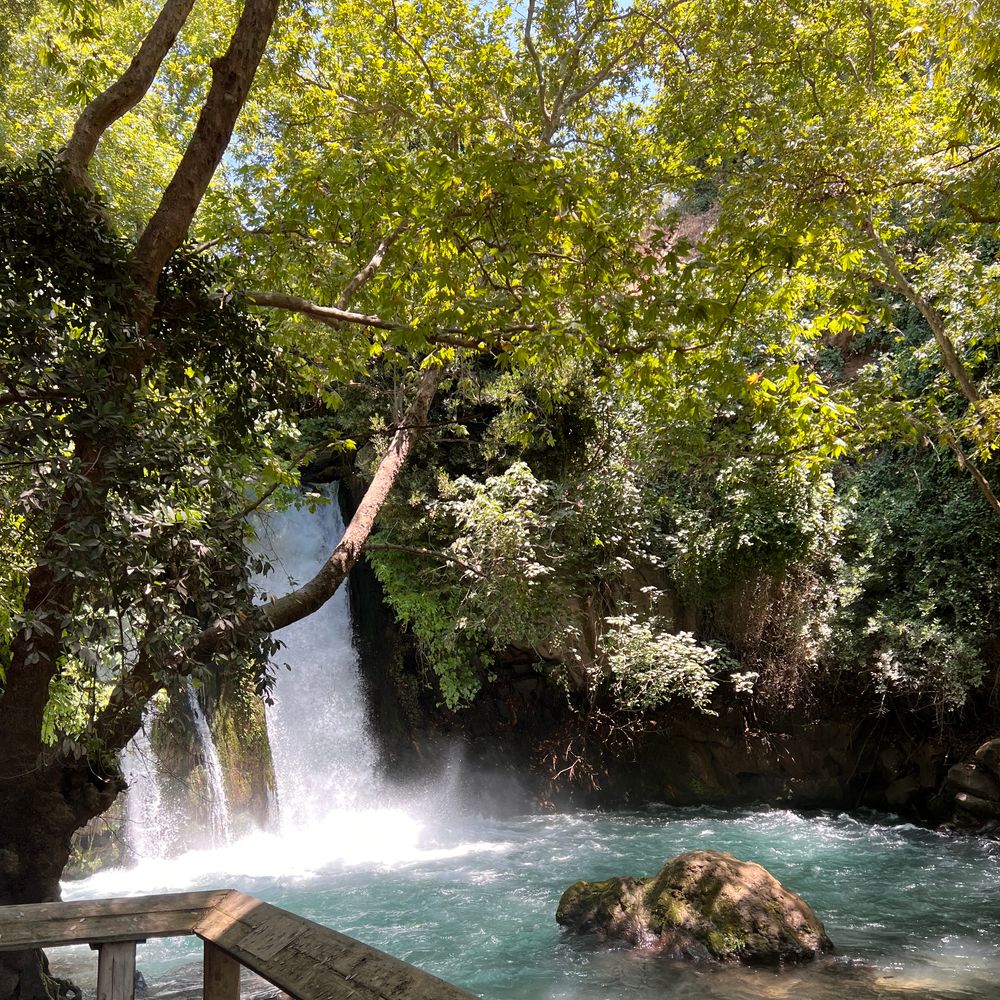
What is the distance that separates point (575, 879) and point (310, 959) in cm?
759

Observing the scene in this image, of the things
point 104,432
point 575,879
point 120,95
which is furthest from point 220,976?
point 575,879

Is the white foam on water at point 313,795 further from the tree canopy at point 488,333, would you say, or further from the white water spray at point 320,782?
the tree canopy at point 488,333

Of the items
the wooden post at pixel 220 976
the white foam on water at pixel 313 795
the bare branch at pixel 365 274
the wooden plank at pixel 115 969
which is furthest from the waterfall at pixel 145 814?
the wooden post at pixel 220 976

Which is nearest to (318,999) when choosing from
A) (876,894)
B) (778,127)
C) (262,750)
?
(876,894)

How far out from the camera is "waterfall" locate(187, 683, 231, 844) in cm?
1107

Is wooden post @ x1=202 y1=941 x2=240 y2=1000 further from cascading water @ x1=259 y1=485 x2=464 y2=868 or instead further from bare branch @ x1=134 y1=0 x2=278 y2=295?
cascading water @ x1=259 y1=485 x2=464 y2=868

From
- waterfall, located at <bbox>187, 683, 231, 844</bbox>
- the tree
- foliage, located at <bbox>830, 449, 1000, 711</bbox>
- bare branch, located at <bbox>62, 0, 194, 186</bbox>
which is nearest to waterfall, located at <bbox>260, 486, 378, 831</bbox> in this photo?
waterfall, located at <bbox>187, 683, 231, 844</bbox>

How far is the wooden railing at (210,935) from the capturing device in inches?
76.2

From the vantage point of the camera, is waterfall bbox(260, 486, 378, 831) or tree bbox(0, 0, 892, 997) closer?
tree bbox(0, 0, 892, 997)

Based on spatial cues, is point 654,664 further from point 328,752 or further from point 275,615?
point 275,615

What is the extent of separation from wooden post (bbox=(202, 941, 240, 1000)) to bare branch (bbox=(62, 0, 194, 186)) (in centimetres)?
399

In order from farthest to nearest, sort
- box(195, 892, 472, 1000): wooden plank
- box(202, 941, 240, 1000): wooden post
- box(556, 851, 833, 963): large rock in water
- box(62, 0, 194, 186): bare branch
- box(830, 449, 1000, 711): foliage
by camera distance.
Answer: box(830, 449, 1000, 711): foliage < box(556, 851, 833, 963): large rock in water < box(62, 0, 194, 186): bare branch < box(202, 941, 240, 1000): wooden post < box(195, 892, 472, 1000): wooden plank

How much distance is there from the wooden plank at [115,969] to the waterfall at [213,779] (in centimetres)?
875

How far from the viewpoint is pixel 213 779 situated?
11195 mm
